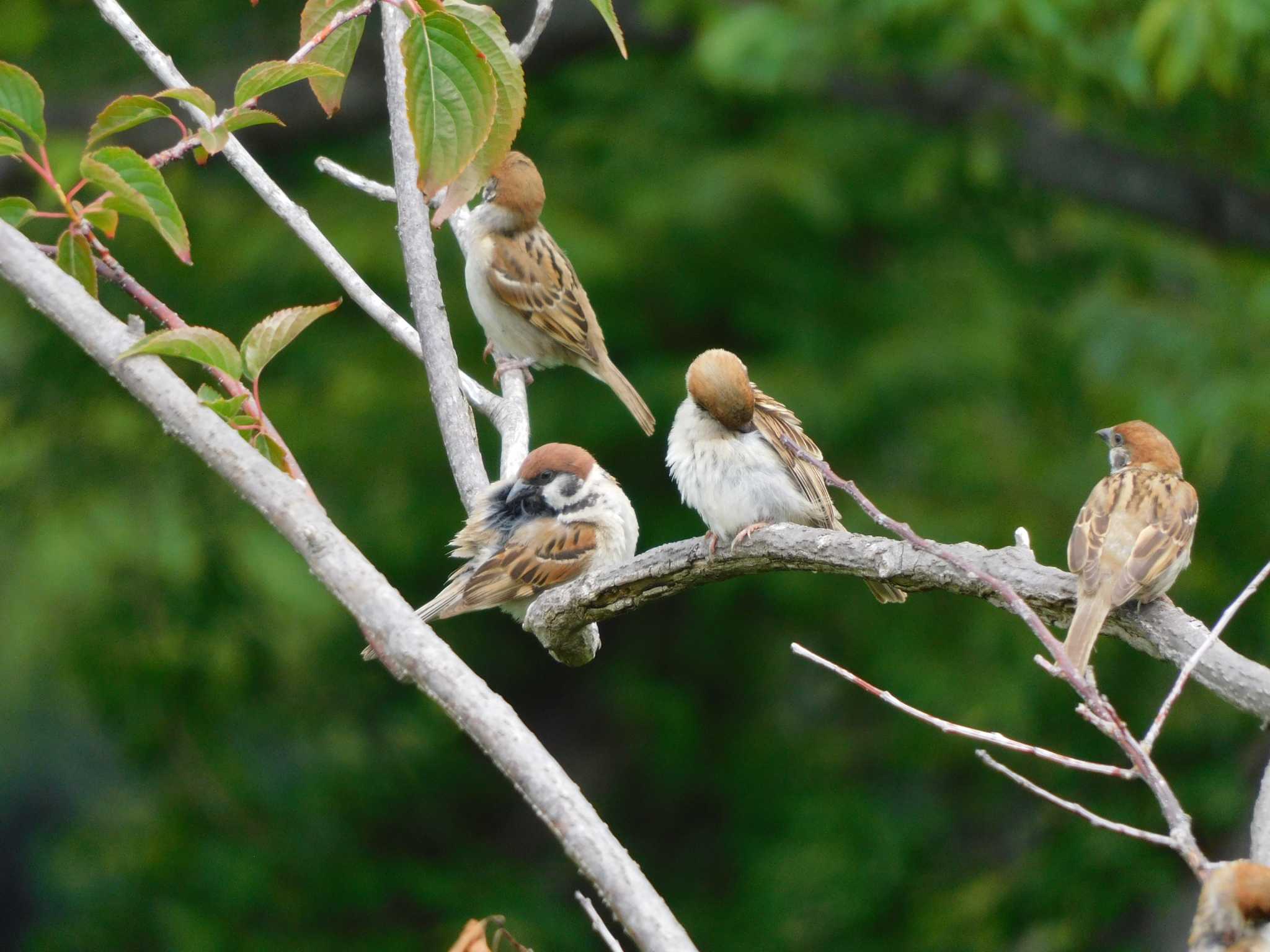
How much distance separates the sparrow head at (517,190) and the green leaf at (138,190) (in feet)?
13.9

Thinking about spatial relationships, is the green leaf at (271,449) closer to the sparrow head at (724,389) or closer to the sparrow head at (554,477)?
the sparrow head at (724,389)

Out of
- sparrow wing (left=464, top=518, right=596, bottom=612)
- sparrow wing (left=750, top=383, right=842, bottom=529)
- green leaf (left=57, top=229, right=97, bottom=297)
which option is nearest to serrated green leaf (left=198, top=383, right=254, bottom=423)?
green leaf (left=57, top=229, right=97, bottom=297)

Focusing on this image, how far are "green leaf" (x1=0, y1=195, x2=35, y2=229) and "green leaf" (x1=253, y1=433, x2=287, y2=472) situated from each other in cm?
47

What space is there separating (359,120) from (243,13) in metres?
0.92

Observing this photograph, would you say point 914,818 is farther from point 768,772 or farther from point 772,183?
point 772,183

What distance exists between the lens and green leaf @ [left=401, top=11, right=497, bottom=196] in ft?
7.25

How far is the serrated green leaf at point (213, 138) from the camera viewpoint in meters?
2.22

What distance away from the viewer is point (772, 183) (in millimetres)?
7977

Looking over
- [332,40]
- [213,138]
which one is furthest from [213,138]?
[332,40]

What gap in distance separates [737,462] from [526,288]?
117 inches

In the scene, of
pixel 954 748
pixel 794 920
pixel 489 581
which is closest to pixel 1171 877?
pixel 954 748

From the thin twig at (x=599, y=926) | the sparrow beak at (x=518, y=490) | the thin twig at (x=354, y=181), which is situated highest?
the thin twig at (x=354, y=181)

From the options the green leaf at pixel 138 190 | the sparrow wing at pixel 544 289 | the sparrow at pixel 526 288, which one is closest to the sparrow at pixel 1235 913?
the green leaf at pixel 138 190

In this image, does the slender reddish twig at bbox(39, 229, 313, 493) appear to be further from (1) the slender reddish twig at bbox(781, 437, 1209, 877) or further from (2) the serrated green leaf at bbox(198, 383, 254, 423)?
(1) the slender reddish twig at bbox(781, 437, 1209, 877)
